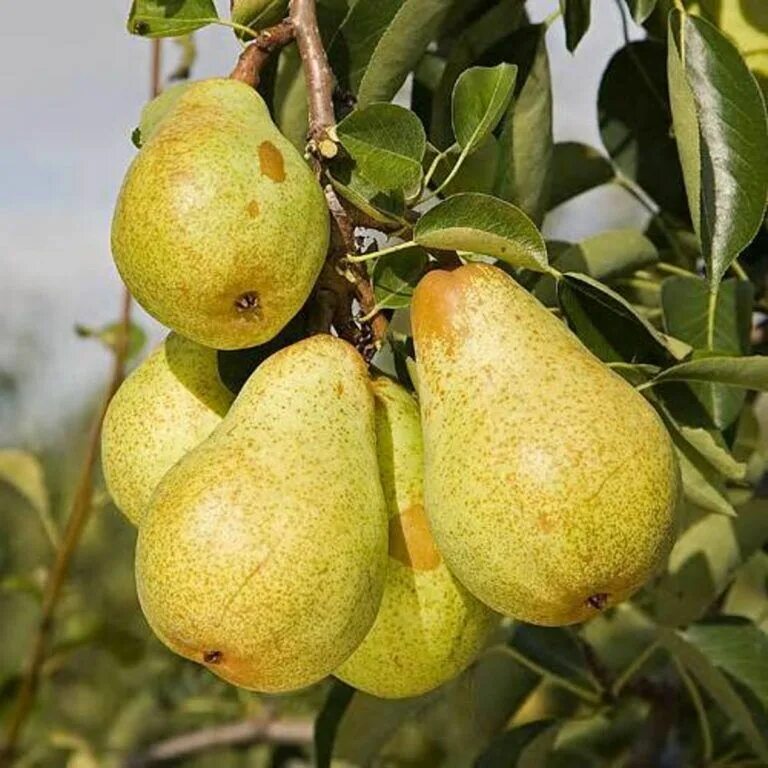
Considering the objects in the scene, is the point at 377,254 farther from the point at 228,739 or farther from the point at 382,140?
the point at 228,739

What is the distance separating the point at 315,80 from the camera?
85cm

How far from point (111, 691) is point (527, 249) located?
352 cm

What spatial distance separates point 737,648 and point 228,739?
87 cm

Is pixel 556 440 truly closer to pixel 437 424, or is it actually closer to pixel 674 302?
pixel 437 424

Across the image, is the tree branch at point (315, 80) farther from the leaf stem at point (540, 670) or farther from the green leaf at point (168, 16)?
the leaf stem at point (540, 670)

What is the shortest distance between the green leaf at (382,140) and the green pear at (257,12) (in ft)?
0.43

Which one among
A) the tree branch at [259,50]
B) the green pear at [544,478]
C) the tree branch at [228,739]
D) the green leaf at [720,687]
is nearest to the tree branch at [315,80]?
the tree branch at [259,50]

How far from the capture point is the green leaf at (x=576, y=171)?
4.09 feet

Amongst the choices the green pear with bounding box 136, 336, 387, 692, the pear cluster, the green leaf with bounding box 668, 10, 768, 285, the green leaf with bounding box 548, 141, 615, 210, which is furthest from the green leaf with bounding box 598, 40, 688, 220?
the green pear with bounding box 136, 336, 387, 692

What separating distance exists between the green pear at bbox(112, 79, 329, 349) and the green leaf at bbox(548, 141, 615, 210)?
48 cm

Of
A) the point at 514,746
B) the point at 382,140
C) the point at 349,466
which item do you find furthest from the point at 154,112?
the point at 514,746

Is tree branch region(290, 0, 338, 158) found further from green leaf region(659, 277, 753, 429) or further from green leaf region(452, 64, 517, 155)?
green leaf region(659, 277, 753, 429)

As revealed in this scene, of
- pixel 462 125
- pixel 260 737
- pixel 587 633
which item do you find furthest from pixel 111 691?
pixel 462 125

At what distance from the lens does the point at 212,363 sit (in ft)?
2.93
